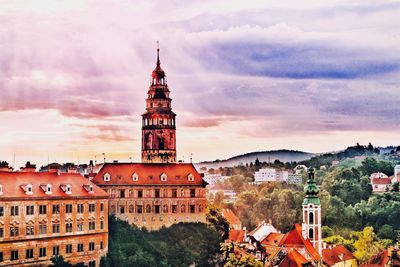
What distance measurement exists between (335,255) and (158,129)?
20.6 metres

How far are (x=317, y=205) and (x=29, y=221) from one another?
33785 millimetres

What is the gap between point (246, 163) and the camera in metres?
126

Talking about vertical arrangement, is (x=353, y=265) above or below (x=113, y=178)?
below

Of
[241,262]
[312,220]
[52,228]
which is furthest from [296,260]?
[52,228]

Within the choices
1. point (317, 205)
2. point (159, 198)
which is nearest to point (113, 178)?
point (159, 198)

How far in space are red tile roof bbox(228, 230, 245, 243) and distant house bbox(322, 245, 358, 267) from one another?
27.1 feet

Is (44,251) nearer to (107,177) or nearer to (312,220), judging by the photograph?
(107,177)

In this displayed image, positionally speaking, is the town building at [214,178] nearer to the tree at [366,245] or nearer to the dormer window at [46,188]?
the tree at [366,245]

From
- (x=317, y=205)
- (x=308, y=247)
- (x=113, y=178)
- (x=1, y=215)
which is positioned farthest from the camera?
(x=317, y=205)

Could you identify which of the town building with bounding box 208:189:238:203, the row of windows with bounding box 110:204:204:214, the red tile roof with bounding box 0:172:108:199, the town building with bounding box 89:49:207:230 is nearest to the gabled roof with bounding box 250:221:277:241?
the town building with bounding box 208:189:238:203

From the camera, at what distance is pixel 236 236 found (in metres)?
81.8

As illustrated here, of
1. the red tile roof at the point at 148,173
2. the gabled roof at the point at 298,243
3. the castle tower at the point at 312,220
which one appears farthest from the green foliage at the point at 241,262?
the castle tower at the point at 312,220

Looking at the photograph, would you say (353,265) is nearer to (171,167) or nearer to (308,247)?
(308,247)

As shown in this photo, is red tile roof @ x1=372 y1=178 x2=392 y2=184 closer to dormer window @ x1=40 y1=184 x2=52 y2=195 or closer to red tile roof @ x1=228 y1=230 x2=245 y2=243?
red tile roof @ x1=228 y1=230 x2=245 y2=243
